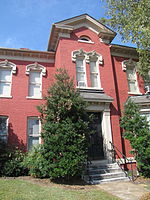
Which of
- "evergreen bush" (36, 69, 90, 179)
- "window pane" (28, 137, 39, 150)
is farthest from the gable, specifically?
"window pane" (28, 137, 39, 150)

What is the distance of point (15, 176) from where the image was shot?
895cm

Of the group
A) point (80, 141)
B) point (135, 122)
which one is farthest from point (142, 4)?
point (80, 141)

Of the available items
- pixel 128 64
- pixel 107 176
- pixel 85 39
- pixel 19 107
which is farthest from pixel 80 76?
pixel 107 176

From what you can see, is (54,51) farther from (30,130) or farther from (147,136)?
(147,136)

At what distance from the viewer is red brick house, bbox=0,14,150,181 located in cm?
1062

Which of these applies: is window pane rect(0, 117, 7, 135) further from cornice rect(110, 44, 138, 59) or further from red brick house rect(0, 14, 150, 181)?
cornice rect(110, 44, 138, 59)

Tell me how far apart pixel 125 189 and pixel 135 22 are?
9379 mm

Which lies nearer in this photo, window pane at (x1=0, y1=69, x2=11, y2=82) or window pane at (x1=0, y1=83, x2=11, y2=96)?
window pane at (x1=0, y1=83, x2=11, y2=96)

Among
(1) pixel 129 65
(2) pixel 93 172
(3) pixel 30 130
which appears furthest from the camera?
(1) pixel 129 65

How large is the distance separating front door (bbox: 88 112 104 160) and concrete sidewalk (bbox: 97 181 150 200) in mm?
2253

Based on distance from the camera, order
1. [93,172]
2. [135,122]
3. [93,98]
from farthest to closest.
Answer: [93,98] < [135,122] < [93,172]

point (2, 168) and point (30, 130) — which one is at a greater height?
point (30, 130)

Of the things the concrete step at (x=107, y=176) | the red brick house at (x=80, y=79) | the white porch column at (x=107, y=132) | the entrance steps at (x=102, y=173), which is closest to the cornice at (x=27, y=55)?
the red brick house at (x=80, y=79)

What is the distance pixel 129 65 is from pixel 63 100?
25.1 ft
